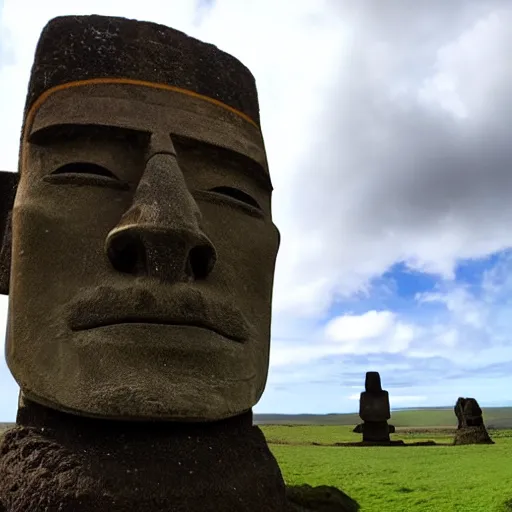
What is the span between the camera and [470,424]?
1582 cm

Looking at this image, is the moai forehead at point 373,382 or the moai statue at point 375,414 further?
the moai forehead at point 373,382

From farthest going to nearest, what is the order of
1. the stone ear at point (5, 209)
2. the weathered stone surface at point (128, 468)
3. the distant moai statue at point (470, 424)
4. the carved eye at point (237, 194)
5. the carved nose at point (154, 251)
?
the distant moai statue at point (470, 424), the stone ear at point (5, 209), the carved eye at point (237, 194), the carved nose at point (154, 251), the weathered stone surface at point (128, 468)

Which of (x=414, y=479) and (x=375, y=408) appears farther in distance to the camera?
(x=375, y=408)

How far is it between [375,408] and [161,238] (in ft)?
46.1

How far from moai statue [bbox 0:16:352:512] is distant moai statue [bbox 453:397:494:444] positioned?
12.6 meters

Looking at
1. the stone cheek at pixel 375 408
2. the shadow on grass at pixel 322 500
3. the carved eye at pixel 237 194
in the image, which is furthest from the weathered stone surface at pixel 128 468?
the stone cheek at pixel 375 408

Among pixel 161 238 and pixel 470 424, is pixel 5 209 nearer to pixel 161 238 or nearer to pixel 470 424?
pixel 161 238

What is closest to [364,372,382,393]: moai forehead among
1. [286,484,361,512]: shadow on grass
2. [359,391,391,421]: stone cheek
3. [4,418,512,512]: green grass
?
[359,391,391,421]: stone cheek

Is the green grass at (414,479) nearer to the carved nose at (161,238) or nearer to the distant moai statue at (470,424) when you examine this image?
the carved nose at (161,238)

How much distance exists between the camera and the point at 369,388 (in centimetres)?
1648

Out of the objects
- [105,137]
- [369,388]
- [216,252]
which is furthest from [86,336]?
[369,388]

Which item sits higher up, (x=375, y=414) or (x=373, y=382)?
(x=373, y=382)

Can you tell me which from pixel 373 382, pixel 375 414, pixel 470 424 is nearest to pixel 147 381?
pixel 375 414

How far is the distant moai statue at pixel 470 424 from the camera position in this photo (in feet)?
47.1
